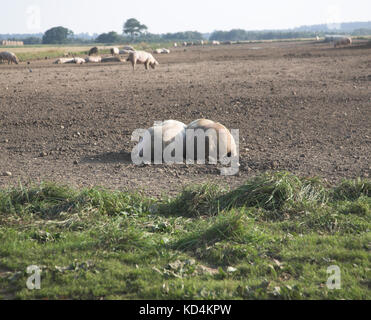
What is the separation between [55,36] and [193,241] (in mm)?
121731

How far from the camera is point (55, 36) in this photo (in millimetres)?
117938

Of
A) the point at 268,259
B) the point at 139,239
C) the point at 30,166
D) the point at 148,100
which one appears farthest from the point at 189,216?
the point at 148,100

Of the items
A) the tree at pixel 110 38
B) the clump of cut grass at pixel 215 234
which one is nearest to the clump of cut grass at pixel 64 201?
the clump of cut grass at pixel 215 234

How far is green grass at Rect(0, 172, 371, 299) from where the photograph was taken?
429 cm

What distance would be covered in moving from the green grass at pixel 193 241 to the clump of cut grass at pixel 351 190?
0.6 inches

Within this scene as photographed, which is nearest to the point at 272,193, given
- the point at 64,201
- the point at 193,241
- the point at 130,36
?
the point at 193,241

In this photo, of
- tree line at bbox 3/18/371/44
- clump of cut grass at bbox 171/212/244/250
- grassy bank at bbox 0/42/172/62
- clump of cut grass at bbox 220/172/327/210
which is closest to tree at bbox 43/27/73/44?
tree line at bbox 3/18/371/44

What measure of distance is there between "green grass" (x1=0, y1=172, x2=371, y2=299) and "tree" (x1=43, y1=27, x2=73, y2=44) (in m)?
116

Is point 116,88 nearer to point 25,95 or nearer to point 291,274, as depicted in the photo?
point 25,95

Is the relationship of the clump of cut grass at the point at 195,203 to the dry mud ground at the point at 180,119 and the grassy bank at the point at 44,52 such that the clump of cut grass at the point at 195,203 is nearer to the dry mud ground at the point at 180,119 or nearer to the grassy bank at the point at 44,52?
the dry mud ground at the point at 180,119

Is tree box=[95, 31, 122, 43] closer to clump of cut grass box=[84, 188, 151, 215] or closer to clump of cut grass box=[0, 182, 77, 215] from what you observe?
clump of cut grass box=[0, 182, 77, 215]

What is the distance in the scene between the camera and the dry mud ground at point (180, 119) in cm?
776

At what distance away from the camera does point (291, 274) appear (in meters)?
4.54

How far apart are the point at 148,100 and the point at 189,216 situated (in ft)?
28.4
